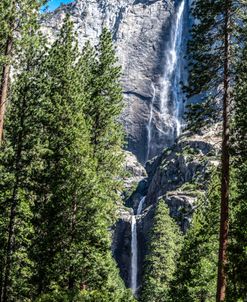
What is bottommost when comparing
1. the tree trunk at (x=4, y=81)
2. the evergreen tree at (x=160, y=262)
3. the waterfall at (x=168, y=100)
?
the evergreen tree at (x=160, y=262)

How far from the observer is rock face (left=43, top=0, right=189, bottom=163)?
126 meters

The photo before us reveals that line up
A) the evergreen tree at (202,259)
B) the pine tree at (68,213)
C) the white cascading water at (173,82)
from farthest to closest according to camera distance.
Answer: the white cascading water at (173,82)
the evergreen tree at (202,259)
the pine tree at (68,213)

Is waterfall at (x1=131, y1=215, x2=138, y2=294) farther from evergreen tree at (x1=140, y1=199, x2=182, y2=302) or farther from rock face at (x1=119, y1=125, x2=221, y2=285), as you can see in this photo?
evergreen tree at (x1=140, y1=199, x2=182, y2=302)

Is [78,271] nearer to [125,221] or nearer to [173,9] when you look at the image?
[125,221]

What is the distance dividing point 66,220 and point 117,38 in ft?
428

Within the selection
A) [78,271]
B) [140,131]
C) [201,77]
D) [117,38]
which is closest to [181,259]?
[78,271]

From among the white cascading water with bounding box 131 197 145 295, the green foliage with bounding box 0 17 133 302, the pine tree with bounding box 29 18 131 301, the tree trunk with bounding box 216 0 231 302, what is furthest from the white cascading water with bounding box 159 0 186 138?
the tree trunk with bounding box 216 0 231 302

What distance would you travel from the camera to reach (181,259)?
31.1 meters

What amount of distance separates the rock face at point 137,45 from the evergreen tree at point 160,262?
244 ft

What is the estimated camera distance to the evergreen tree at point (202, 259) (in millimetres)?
26797

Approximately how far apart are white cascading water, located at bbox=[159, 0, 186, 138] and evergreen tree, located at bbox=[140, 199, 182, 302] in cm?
7640

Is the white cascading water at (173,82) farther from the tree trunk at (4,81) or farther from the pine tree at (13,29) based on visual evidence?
the tree trunk at (4,81)

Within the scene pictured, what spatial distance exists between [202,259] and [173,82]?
107 m

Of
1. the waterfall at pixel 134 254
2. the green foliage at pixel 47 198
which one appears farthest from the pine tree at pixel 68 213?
the waterfall at pixel 134 254
